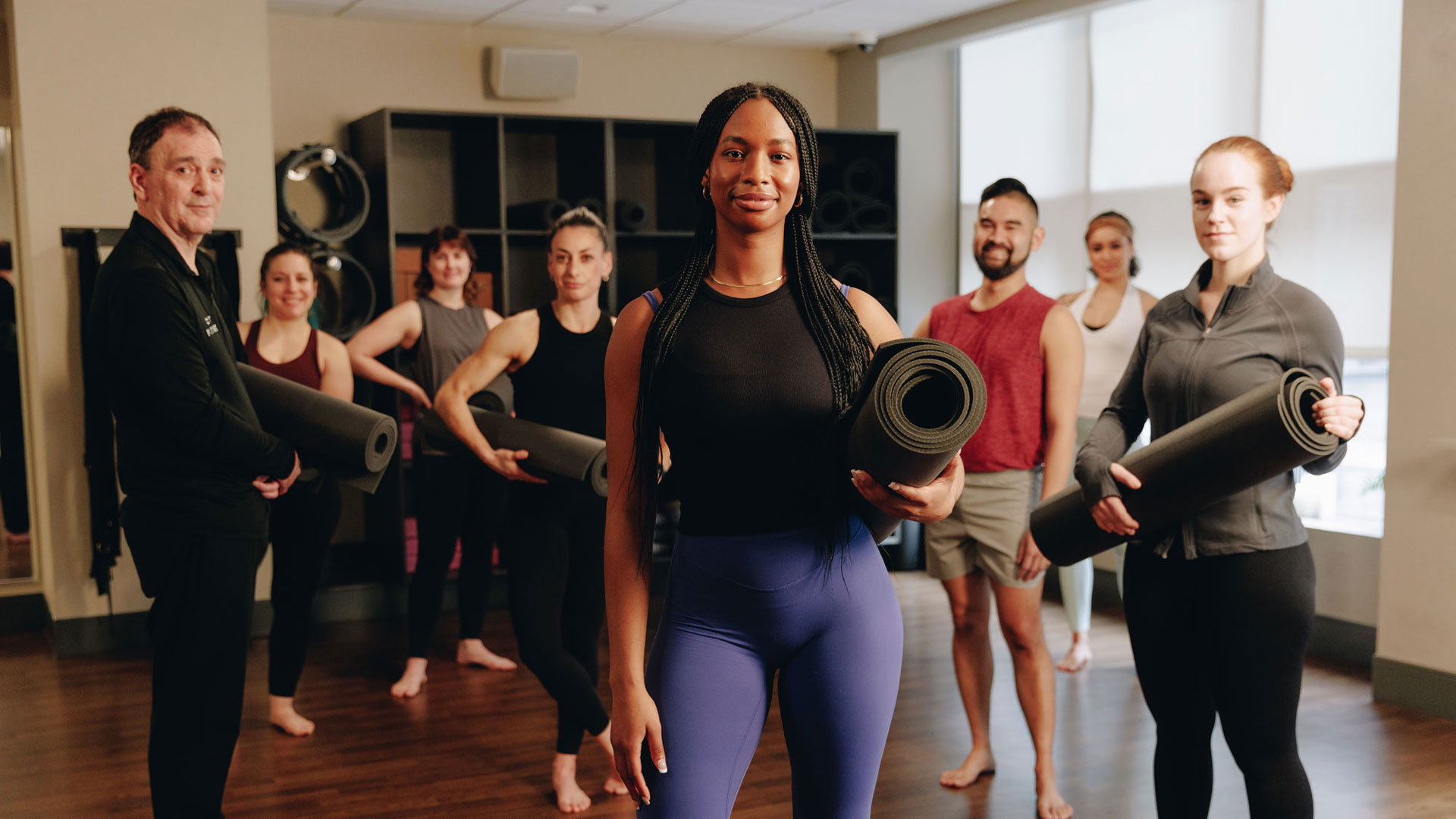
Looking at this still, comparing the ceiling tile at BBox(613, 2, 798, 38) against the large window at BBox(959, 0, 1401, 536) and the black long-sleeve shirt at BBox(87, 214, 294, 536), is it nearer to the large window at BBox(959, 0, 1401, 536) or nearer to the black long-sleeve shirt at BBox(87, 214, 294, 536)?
the large window at BBox(959, 0, 1401, 536)

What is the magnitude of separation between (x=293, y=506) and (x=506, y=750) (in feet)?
3.12

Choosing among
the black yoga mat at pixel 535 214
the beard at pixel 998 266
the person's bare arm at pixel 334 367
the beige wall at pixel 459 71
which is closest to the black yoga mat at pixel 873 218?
the beige wall at pixel 459 71

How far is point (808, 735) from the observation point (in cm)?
161

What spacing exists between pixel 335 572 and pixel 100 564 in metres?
1.06

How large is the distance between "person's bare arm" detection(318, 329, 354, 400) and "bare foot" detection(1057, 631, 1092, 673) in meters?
2.57

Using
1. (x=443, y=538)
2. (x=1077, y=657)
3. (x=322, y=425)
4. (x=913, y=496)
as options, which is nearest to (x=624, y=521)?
(x=913, y=496)

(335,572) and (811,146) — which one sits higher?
(811,146)

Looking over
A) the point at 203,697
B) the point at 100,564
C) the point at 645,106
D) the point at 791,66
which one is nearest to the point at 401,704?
the point at 100,564

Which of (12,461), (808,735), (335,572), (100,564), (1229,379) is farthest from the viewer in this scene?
(335,572)

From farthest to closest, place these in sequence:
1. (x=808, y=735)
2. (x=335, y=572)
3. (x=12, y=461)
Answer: (x=335, y=572) < (x=12, y=461) < (x=808, y=735)

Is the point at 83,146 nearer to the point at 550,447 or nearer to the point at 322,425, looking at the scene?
the point at 322,425

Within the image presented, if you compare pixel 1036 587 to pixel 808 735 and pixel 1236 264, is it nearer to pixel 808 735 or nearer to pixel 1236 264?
pixel 1236 264

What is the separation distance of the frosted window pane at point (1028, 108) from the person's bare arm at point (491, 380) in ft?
10.9

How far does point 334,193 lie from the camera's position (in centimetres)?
538
